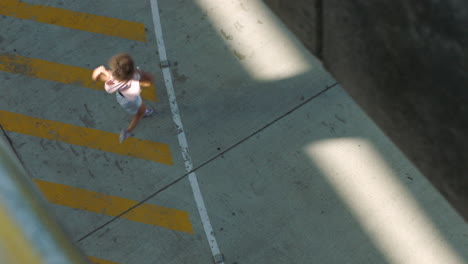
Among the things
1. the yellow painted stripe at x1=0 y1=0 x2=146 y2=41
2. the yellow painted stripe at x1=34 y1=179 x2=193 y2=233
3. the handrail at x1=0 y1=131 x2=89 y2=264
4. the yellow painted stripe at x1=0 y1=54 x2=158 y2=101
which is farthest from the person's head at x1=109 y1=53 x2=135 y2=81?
the handrail at x1=0 y1=131 x2=89 y2=264

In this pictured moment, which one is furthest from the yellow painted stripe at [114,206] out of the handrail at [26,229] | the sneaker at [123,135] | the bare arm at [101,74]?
the handrail at [26,229]

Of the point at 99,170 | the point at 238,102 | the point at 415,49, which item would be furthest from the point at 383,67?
the point at 99,170

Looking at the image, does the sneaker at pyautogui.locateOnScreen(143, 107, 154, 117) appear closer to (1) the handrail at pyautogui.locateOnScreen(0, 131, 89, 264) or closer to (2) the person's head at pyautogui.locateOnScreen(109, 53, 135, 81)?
(2) the person's head at pyautogui.locateOnScreen(109, 53, 135, 81)

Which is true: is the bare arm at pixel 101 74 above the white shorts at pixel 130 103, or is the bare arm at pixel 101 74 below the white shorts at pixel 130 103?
above

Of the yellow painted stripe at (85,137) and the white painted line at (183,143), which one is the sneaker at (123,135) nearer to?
the yellow painted stripe at (85,137)

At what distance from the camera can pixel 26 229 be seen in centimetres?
222

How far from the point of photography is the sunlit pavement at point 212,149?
735 centimetres

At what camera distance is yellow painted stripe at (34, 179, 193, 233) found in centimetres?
761

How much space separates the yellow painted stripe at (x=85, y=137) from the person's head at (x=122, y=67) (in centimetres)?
143

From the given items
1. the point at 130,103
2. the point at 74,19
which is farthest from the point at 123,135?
the point at 74,19

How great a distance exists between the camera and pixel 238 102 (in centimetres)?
828

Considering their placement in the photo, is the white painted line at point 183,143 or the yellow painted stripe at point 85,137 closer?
the white painted line at point 183,143

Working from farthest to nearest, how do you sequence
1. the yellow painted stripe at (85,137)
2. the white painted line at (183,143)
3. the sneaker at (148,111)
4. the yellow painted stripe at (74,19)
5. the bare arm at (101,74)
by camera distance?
the yellow painted stripe at (74,19)
the sneaker at (148,111)
the yellow painted stripe at (85,137)
the white painted line at (183,143)
the bare arm at (101,74)

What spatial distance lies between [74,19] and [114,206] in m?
3.29
